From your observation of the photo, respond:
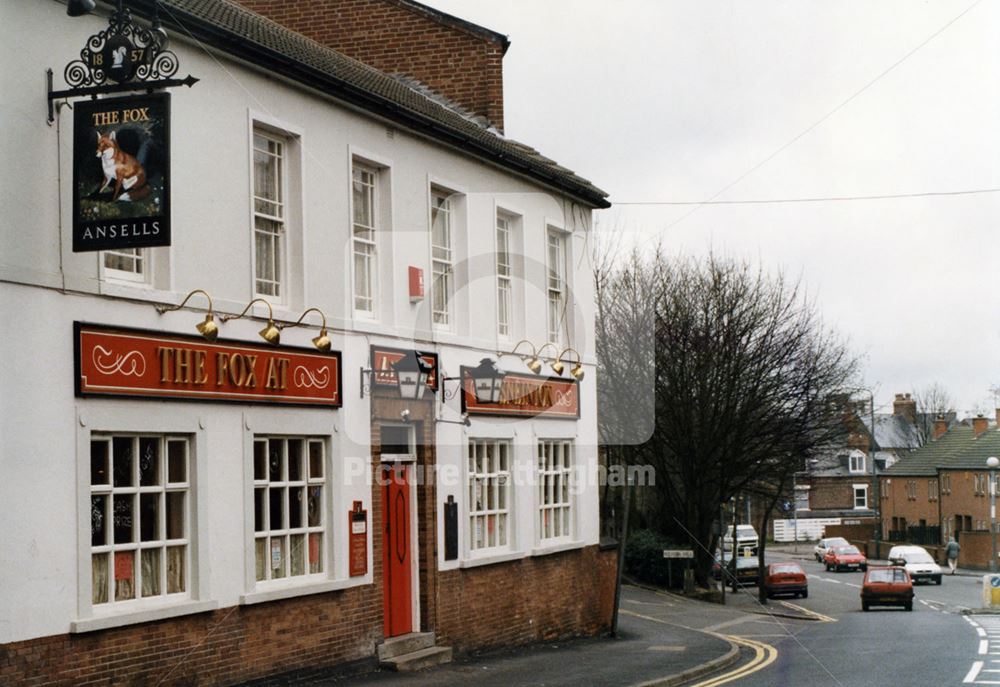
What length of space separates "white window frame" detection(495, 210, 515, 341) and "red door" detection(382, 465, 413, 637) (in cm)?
381

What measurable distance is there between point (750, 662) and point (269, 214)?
10.7 m

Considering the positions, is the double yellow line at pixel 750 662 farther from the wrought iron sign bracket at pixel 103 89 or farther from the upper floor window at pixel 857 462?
the upper floor window at pixel 857 462

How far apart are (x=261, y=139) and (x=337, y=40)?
11.6 meters

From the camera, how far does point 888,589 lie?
3831 centimetres

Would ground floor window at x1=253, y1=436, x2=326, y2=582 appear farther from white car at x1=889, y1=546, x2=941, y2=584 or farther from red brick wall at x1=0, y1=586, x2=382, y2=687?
white car at x1=889, y1=546, x2=941, y2=584

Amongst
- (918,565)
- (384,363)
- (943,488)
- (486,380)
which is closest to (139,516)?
(384,363)

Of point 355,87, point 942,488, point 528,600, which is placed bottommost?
point 942,488

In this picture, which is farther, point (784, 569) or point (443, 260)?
point (784, 569)

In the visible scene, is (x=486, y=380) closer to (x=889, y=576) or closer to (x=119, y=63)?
(x=119, y=63)

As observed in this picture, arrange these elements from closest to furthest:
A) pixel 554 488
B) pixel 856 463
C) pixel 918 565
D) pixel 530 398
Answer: pixel 530 398 < pixel 554 488 < pixel 918 565 < pixel 856 463

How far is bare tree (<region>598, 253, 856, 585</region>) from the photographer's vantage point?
43.3 metres

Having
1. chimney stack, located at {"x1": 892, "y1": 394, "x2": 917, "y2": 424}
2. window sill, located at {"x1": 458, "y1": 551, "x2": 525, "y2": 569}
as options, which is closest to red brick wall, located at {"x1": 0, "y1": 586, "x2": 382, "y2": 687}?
window sill, located at {"x1": 458, "y1": 551, "x2": 525, "y2": 569}

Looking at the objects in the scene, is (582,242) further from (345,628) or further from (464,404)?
(345,628)

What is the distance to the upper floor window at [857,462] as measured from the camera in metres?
110
